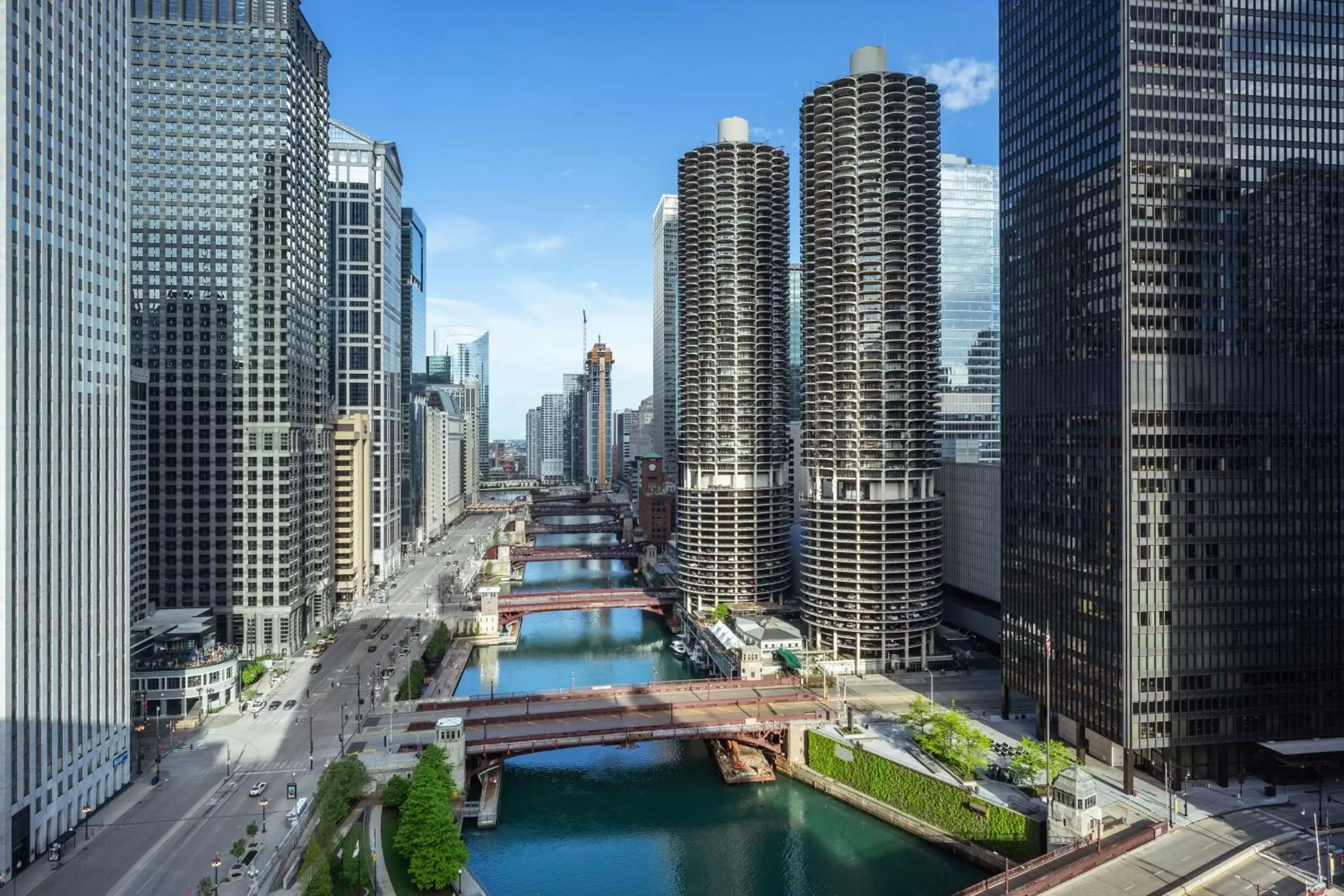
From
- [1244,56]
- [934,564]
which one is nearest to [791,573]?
[934,564]

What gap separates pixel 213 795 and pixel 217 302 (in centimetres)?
7564

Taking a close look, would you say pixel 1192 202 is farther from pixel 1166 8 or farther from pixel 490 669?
pixel 490 669

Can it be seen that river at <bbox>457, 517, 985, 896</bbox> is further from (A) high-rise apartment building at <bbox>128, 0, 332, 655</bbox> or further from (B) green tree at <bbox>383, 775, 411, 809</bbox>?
(A) high-rise apartment building at <bbox>128, 0, 332, 655</bbox>

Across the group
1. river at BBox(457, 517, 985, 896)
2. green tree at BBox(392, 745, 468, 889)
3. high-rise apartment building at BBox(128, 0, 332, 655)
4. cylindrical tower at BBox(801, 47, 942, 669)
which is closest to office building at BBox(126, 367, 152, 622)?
high-rise apartment building at BBox(128, 0, 332, 655)

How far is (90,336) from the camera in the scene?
3066 inches

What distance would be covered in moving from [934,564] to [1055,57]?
69.8m

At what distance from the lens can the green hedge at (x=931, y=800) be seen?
76125 mm

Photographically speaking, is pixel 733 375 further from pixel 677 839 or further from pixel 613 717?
pixel 677 839

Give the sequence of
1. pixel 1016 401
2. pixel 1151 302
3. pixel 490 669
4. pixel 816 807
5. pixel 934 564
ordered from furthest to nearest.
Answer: pixel 490 669 → pixel 934 564 → pixel 1016 401 → pixel 816 807 → pixel 1151 302

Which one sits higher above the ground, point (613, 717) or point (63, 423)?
point (63, 423)

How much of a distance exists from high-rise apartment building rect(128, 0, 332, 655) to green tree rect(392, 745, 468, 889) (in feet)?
235

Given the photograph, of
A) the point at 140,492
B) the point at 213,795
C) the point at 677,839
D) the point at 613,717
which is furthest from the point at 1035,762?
the point at 140,492

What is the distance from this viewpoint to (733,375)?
163m

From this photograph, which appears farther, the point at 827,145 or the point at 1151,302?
the point at 827,145
